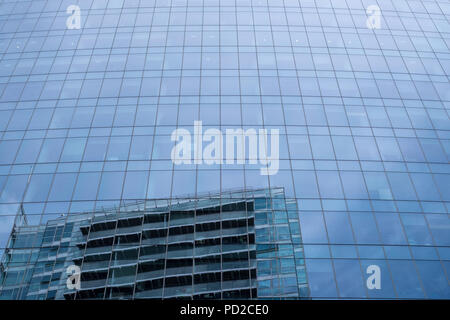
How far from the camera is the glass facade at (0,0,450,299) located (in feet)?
89.2

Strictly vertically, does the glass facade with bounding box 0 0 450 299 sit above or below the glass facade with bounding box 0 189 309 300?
above

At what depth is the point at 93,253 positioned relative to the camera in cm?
2659

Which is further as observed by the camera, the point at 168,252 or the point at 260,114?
the point at 260,114

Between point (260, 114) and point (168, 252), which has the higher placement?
point (260, 114)

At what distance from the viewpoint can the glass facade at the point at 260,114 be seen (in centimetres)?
2719

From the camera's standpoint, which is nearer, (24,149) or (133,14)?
(24,149)

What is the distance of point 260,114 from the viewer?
108 ft

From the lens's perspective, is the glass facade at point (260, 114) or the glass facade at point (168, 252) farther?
the glass facade at point (260, 114)

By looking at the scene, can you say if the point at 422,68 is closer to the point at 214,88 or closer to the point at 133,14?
the point at 214,88

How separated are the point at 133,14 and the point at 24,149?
18527 millimetres

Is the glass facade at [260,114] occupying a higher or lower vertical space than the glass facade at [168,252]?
higher

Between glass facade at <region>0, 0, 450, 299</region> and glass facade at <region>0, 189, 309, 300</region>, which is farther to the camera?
glass facade at <region>0, 0, 450, 299</region>
